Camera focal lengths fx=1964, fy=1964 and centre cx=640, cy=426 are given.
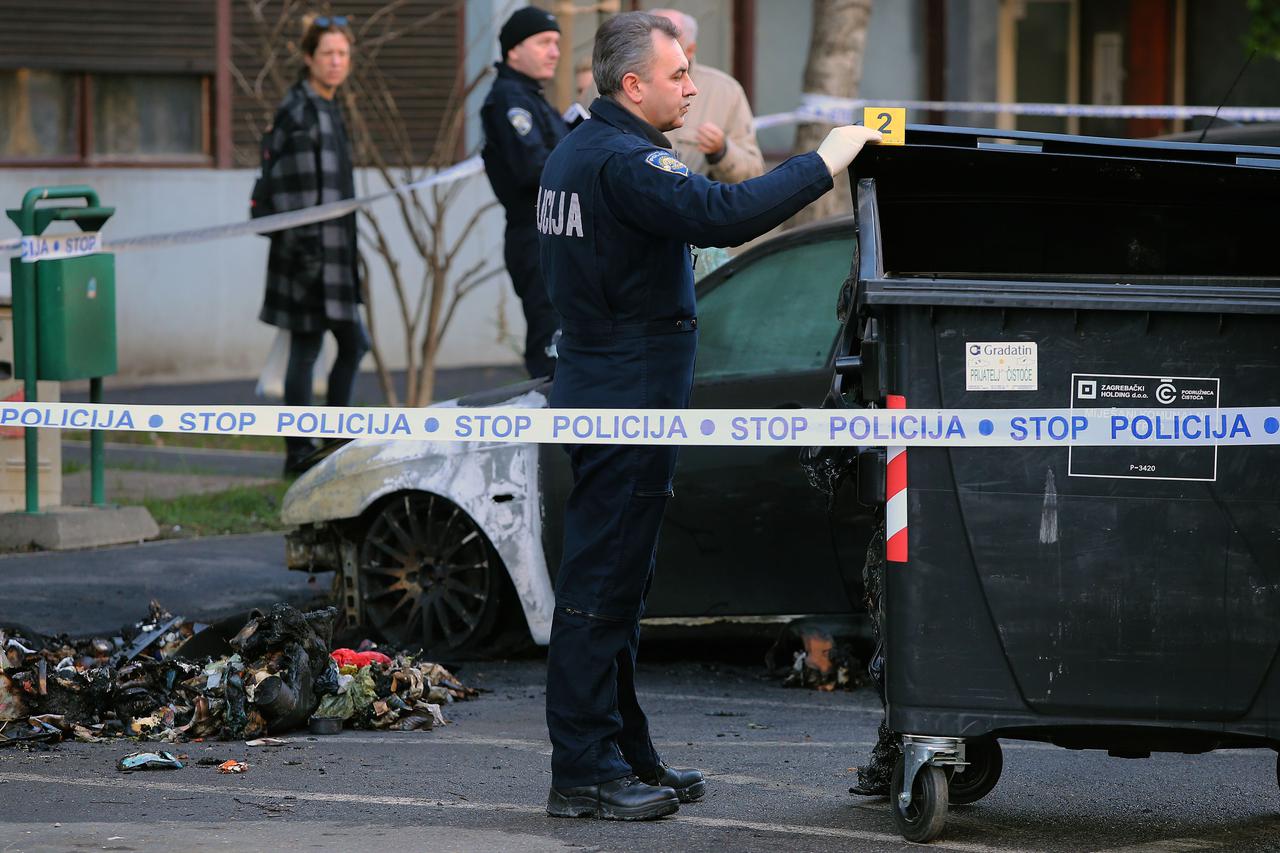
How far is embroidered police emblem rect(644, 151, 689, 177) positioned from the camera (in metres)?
4.39

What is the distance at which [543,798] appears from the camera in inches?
192

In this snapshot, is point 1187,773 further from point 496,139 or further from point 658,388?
point 496,139

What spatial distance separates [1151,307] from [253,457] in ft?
23.6

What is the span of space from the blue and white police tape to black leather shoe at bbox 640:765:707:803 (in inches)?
34.4

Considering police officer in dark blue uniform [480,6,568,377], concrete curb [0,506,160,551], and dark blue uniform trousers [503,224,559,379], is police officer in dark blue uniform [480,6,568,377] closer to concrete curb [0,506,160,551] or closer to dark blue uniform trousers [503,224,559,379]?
dark blue uniform trousers [503,224,559,379]

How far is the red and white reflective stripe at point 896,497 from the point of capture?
4.32 metres

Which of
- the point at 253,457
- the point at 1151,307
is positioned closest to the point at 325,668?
the point at 1151,307

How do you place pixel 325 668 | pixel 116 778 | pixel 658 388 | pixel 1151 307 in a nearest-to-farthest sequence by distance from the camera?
pixel 1151 307 < pixel 658 388 < pixel 116 778 < pixel 325 668

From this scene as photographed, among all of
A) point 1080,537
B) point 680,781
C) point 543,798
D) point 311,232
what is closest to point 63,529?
point 311,232

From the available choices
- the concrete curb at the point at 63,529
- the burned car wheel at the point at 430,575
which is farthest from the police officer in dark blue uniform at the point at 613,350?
the concrete curb at the point at 63,529

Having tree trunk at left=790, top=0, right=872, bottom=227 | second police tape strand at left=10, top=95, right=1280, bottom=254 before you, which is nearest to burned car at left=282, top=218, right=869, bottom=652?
second police tape strand at left=10, top=95, right=1280, bottom=254

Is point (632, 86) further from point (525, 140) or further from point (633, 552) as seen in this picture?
point (525, 140)

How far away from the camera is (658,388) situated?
4.57 metres

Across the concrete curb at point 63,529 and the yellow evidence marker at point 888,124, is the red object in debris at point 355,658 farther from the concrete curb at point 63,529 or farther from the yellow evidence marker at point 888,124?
the concrete curb at point 63,529
